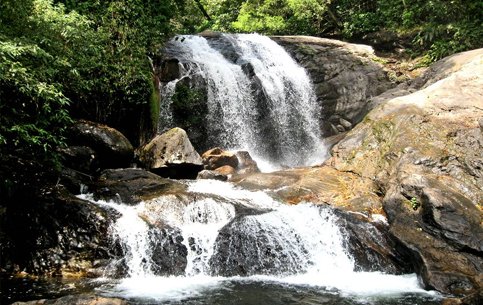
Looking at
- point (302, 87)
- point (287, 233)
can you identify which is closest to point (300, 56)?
point (302, 87)

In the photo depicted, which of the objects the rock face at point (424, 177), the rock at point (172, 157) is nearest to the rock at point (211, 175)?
the rock at point (172, 157)

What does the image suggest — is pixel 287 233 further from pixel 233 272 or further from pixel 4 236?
pixel 4 236

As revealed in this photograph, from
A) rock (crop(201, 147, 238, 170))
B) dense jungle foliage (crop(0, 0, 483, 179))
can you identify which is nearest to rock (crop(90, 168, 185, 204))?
dense jungle foliage (crop(0, 0, 483, 179))

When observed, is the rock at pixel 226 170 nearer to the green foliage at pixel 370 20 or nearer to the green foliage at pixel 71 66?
the green foliage at pixel 71 66

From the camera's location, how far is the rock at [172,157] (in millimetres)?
12195

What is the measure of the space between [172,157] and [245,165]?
2.78 metres

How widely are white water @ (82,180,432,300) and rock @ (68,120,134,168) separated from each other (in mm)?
2018

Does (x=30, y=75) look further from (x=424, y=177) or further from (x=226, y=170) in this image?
(x=424, y=177)

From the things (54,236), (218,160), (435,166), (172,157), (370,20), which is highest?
(370,20)

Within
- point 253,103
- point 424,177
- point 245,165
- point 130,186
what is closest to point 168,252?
point 130,186

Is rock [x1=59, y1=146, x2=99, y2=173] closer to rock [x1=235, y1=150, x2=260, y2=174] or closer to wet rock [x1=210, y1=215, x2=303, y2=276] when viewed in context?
wet rock [x1=210, y1=215, x2=303, y2=276]

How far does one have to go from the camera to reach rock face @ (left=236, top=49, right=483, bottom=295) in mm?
8117

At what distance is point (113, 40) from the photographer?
1324cm

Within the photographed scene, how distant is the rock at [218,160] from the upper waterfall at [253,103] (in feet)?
6.29
